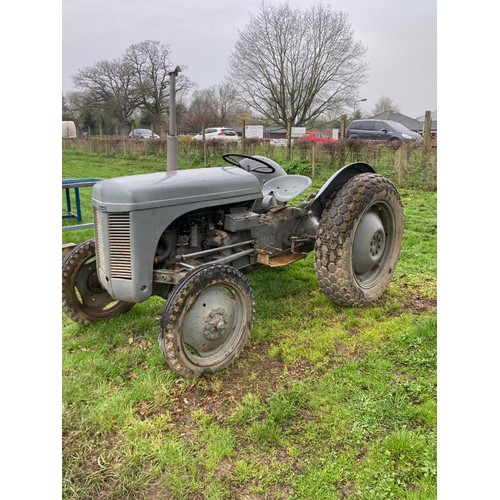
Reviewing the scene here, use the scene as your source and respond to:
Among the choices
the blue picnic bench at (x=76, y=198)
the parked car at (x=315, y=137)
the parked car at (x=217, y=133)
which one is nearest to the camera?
the blue picnic bench at (x=76, y=198)

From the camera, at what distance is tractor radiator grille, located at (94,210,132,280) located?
242cm

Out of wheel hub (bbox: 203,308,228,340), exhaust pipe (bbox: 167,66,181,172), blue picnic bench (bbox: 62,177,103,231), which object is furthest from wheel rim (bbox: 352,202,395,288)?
blue picnic bench (bbox: 62,177,103,231)

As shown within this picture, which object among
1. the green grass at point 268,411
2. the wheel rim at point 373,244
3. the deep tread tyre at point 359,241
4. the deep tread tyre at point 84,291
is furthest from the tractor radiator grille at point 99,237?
the wheel rim at point 373,244

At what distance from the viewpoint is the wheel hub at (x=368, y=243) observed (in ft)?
10.8

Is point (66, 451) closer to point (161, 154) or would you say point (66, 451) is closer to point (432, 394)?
point (432, 394)

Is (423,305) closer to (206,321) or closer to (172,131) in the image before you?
(206,321)

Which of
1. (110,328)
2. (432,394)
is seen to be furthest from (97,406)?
(432,394)

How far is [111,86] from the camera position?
3908 mm

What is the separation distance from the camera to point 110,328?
3105 millimetres

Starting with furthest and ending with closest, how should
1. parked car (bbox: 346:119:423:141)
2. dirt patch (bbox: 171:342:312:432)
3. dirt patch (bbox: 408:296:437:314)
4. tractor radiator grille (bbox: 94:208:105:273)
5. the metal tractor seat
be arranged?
1. parked car (bbox: 346:119:423:141)
2. the metal tractor seat
3. dirt patch (bbox: 408:296:437:314)
4. tractor radiator grille (bbox: 94:208:105:273)
5. dirt patch (bbox: 171:342:312:432)

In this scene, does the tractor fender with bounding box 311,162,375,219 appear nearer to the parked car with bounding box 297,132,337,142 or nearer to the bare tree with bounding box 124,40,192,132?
the bare tree with bounding box 124,40,192,132

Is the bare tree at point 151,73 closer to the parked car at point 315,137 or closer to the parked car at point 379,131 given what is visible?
the parked car at point 315,137

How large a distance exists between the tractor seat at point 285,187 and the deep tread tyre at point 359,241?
0.45m

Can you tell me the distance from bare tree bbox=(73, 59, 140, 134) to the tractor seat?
1519 mm
